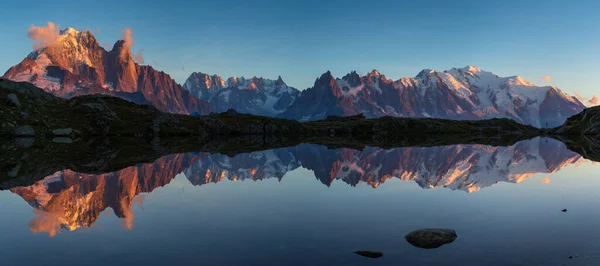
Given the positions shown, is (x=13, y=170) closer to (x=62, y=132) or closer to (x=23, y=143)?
(x=23, y=143)

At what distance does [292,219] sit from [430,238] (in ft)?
37.9

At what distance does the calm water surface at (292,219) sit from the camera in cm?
2392

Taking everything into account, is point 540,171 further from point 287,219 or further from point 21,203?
point 21,203

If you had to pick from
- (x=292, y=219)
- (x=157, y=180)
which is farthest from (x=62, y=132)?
(x=292, y=219)

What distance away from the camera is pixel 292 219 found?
33.3 m

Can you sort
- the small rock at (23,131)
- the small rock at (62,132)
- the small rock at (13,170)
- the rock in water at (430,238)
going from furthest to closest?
the small rock at (62,132) → the small rock at (23,131) → the small rock at (13,170) → the rock in water at (430,238)

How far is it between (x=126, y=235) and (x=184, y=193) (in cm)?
1859

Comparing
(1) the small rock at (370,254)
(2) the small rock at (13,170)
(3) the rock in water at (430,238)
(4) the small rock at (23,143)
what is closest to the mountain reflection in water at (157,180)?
(2) the small rock at (13,170)

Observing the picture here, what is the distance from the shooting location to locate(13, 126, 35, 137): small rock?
16211 centimetres

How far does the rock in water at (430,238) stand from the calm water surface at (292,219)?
0.65 metres

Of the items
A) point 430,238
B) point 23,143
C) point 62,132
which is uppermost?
point 62,132

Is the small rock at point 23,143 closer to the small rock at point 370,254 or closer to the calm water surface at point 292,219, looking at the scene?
the calm water surface at point 292,219

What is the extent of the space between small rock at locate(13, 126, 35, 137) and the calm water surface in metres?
128

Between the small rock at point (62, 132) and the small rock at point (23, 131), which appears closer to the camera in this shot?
the small rock at point (23, 131)
